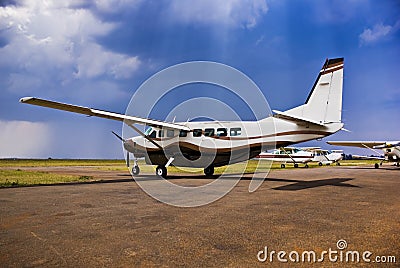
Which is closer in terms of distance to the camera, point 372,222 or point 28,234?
point 28,234

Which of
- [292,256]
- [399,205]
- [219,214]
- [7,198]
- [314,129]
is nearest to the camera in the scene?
[292,256]

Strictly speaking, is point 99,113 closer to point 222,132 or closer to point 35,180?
point 35,180

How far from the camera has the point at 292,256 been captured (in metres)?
4.23

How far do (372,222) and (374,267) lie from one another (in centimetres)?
301

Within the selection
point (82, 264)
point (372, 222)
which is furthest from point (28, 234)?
point (372, 222)

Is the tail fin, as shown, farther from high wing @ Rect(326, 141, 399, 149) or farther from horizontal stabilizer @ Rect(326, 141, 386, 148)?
horizontal stabilizer @ Rect(326, 141, 386, 148)

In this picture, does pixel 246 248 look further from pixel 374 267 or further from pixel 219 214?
pixel 219 214

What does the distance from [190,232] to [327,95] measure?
12.0 m

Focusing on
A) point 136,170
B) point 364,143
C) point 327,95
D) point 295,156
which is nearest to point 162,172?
point 136,170

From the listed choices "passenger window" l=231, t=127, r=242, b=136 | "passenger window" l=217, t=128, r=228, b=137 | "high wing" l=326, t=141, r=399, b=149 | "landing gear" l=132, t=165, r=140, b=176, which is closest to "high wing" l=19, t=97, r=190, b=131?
"passenger window" l=217, t=128, r=228, b=137

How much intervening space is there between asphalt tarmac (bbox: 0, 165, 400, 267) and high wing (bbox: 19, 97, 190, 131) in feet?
18.5

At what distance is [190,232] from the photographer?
18.4ft

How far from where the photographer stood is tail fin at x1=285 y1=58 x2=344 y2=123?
1495 centimetres

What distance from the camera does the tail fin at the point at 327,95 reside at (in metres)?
15.0
